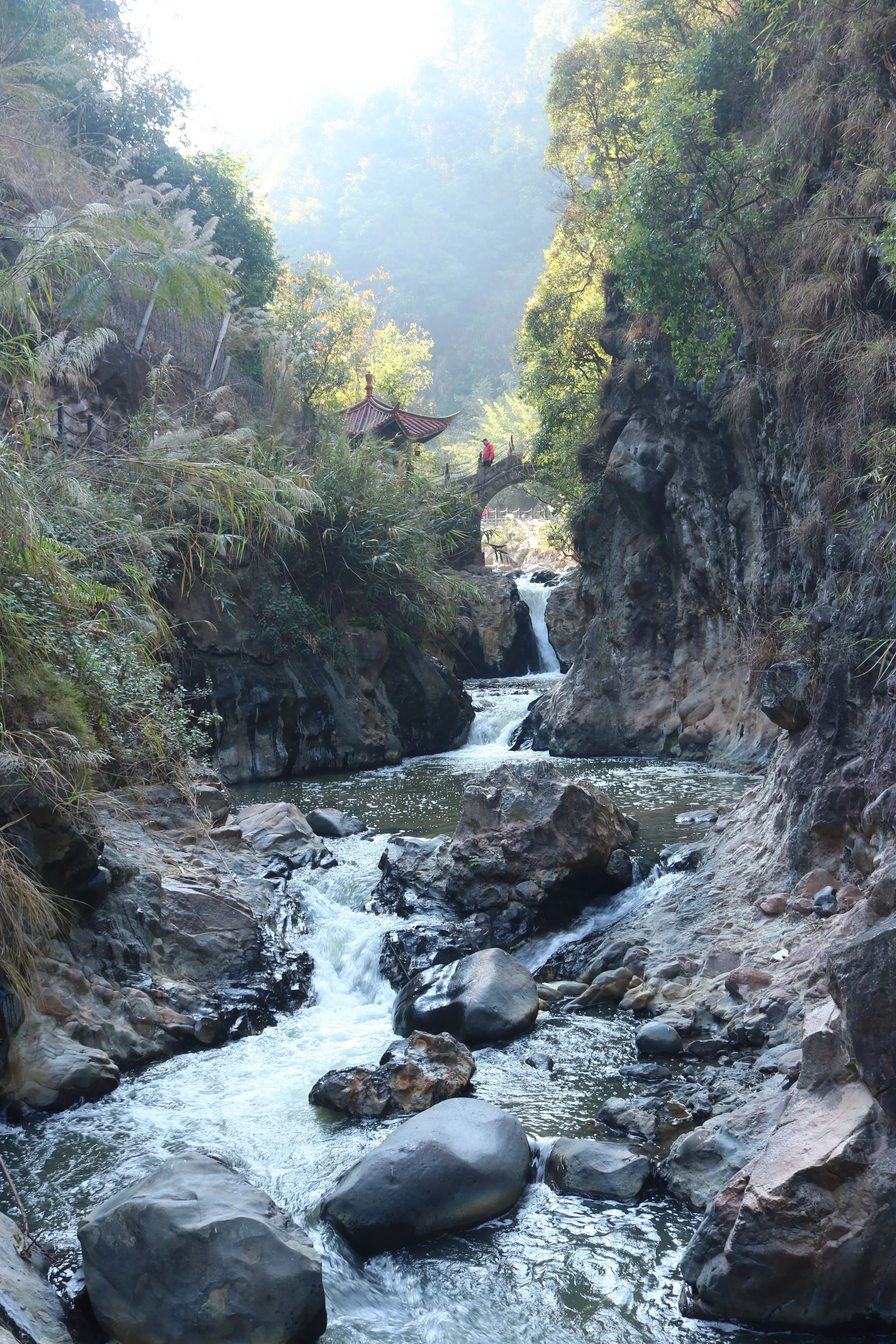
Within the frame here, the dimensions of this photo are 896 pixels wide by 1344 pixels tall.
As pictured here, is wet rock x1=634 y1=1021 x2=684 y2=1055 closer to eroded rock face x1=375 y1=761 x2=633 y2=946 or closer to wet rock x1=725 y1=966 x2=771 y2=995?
wet rock x1=725 y1=966 x2=771 y2=995

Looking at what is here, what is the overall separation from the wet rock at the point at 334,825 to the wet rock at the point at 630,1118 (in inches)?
187

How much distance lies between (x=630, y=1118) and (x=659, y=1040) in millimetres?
680

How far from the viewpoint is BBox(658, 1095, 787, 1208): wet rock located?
9.92 feet

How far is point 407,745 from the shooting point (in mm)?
13180

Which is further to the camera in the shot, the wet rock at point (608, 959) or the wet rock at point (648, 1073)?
the wet rock at point (608, 959)

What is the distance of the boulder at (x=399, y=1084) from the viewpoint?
391 centimetres

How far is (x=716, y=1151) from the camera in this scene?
310 cm

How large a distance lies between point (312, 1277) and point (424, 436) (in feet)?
73.8

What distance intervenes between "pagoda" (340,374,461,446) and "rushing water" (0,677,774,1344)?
18870 millimetres

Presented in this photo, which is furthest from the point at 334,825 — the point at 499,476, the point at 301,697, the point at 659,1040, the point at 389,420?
the point at 499,476

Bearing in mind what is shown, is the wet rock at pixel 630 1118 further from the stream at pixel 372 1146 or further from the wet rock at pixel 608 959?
the wet rock at pixel 608 959

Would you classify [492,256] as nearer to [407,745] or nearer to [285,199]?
[285,199]

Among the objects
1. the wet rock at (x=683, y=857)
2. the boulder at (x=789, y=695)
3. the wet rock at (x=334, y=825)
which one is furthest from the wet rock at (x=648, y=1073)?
the wet rock at (x=334, y=825)

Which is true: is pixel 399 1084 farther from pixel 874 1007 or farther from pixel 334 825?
pixel 334 825
